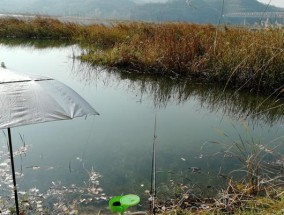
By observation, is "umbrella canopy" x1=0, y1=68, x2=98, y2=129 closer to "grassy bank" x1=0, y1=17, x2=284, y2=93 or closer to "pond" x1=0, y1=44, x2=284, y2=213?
"pond" x1=0, y1=44, x2=284, y2=213

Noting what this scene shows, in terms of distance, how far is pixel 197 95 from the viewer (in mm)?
7379

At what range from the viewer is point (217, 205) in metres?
3.21

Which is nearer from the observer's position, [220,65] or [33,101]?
[33,101]

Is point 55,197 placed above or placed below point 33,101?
below

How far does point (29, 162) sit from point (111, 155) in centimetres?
94

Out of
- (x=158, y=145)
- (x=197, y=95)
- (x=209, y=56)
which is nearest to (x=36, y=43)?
(x=209, y=56)

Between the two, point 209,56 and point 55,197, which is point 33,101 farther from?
point 209,56

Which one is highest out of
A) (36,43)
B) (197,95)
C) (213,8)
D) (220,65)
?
(213,8)

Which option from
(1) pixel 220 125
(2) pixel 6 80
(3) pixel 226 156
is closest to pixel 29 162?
(2) pixel 6 80

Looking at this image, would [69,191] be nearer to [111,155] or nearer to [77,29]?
[111,155]

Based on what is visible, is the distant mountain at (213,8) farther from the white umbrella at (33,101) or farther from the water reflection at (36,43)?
the water reflection at (36,43)

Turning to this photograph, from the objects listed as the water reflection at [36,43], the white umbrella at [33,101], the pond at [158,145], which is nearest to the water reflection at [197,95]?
the pond at [158,145]

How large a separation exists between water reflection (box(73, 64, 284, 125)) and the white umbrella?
12.8ft

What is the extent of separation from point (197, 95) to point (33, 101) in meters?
5.39
